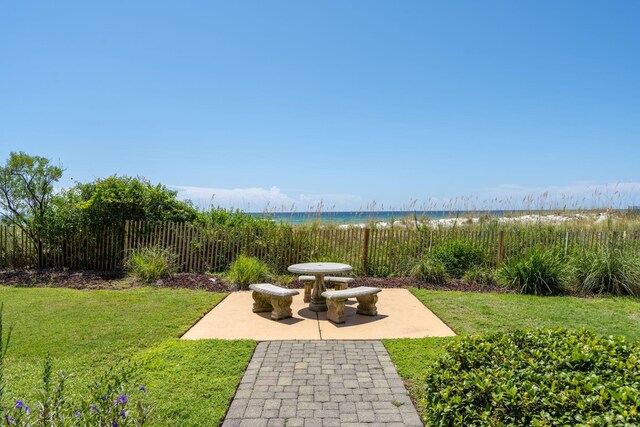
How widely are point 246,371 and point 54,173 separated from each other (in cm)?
903

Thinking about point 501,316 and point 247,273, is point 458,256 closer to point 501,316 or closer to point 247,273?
point 501,316

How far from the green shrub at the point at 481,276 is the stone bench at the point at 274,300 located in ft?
16.5

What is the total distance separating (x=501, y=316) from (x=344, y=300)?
252cm

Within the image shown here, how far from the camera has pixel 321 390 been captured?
364 cm

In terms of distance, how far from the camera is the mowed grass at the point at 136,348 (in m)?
3.46

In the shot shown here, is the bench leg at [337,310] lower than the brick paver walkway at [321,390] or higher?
higher

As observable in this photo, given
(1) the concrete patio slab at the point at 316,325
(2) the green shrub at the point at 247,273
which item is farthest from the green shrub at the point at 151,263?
(1) the concrete patio slab at the point at 316,325

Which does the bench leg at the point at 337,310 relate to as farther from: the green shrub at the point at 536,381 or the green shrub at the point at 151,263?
the green shrub at the point at 151,263

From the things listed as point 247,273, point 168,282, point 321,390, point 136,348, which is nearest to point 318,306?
point 247,273

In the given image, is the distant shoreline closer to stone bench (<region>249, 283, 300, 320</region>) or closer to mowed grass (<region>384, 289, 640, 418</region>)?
mowed grass (<region>384, 289, 640, 418</region>)

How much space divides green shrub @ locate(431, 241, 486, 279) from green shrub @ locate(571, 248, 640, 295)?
2.02 meters

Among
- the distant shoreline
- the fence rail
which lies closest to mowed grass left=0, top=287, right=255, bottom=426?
the fence rail

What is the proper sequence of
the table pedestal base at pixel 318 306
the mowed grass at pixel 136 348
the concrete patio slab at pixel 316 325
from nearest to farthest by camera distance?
the mowed grass at pixel 136 348 < the concrete patio slab at pixel 316 325 < the table pedestal base at pixel 318 306

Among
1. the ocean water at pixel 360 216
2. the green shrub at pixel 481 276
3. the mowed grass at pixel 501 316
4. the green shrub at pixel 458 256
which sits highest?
the ocean water at pixel 360 216
